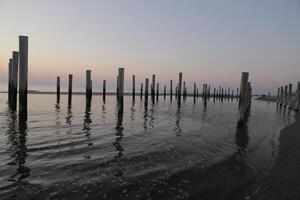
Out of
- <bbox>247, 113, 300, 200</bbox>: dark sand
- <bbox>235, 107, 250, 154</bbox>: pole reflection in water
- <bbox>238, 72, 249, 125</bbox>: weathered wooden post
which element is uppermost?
<bbox>238, 72, 249, 125</bbox>: weathered wooden post

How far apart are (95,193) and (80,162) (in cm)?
192

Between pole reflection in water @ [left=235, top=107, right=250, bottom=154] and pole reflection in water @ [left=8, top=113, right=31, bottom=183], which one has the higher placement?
pole reflection in water @ [left=8, top=113, right=31, bottom=183]

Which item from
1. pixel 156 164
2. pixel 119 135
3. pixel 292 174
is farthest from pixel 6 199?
pixel 119 135

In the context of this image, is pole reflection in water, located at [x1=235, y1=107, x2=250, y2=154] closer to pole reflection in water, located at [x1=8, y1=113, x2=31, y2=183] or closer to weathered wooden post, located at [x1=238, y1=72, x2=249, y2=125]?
weathered wooden post, located at [x1=238, y1=72, x2=249, y2=125]

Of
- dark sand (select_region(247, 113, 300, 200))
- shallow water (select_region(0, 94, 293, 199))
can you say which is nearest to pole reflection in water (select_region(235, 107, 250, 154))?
shallow water (select_region(0, 94, 293, 199))

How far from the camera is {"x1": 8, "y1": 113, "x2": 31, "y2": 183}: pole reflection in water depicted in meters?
5.77

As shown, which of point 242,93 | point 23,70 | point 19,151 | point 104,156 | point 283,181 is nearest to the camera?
point 283,181

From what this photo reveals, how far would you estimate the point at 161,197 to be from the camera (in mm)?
4984

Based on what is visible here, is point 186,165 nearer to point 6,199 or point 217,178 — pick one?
point 217,178

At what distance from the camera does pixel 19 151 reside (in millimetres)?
7707

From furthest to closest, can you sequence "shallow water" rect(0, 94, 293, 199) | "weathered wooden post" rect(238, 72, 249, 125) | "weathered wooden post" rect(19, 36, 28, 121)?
"weathered wooden post" rect(238, 72, 249, 125)
"weathered wooden post" rect(19, 36, 28, 121)
"shallow water" rect(0, 94, 293, 199)

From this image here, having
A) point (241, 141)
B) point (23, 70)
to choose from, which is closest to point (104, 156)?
point (241, 141)

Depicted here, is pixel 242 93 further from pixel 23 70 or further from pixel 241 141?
pixel 23 70

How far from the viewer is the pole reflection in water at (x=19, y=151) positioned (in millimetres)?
5770
